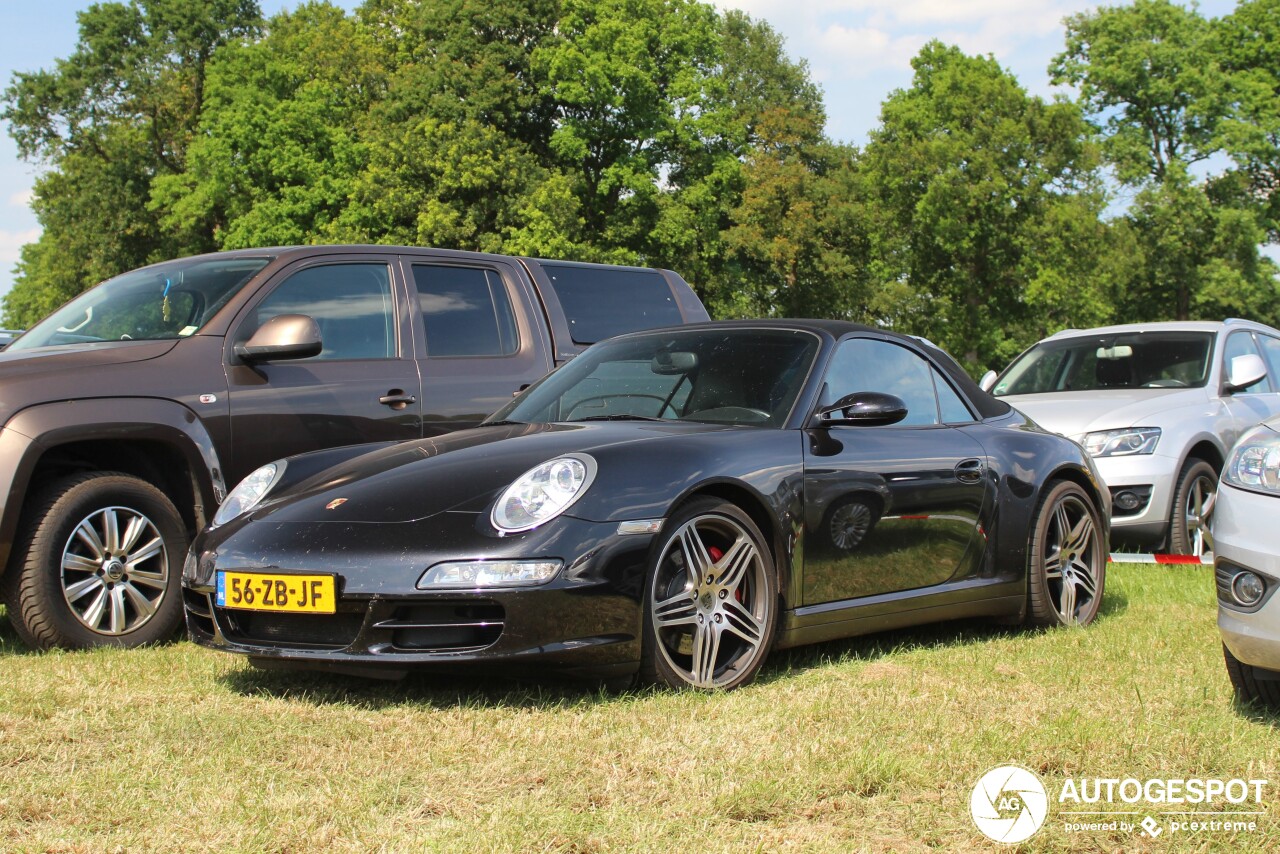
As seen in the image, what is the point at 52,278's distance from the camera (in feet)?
160

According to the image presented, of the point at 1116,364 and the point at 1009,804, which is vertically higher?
the point at 1116,364

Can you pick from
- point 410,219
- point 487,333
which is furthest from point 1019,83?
point 487,333

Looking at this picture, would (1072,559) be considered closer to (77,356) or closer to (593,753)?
(593,753)

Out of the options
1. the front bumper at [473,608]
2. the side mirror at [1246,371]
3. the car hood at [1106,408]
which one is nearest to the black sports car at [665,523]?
the front bumper at [473,608]

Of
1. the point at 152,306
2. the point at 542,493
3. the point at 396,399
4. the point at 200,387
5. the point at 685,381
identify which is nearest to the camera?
the point at 542,493

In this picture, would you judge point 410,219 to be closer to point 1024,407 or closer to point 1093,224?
point 1093,224

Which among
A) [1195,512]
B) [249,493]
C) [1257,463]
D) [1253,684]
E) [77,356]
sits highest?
[77,356]

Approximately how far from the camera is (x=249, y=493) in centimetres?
532

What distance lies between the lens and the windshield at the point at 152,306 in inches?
256

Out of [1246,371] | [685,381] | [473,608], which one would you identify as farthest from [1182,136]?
[473,608]

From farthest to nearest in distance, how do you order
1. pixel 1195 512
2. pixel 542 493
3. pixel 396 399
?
pixel 1195 512 → pixel 396 399 → pixel 542 493

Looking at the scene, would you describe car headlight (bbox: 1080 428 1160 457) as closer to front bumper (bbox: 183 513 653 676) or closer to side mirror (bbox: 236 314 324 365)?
side mirror (bbox: 236 314 324 365)

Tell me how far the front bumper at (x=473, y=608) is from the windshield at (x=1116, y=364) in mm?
6843

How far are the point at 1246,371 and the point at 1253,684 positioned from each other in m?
6.00
